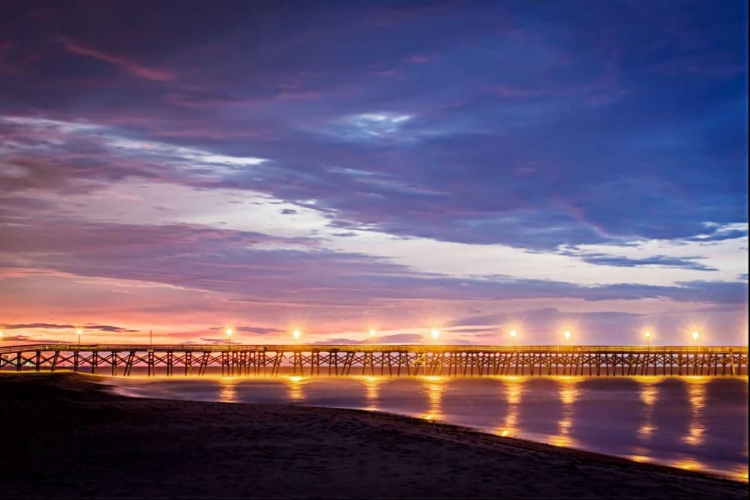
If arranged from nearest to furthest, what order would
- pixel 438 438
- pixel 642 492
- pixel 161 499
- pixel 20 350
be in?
pixel 161 499
pixel 642 492
pixel 438 438
pixel 20 350

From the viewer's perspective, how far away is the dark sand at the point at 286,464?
13352 mm

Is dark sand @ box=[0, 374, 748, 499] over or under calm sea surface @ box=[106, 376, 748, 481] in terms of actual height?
over

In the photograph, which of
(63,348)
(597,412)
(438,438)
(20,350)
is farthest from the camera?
(63,348)

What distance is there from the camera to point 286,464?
52.0ft

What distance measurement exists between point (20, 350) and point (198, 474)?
236 feet

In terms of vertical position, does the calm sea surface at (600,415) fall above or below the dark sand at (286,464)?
below

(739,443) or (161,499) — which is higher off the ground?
(161,499)

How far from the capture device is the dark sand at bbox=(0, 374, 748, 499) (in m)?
13.4

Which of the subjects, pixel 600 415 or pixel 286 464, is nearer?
pixel 286 464

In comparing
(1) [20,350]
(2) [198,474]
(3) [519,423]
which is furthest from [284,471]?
(1) [20,350]

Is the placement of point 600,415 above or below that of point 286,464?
below

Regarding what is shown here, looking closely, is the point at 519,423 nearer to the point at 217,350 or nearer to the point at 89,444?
the point at 89,444

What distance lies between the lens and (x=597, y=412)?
45031 millimetres

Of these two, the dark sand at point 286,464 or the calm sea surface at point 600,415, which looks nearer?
the dark sand at point 286,464
